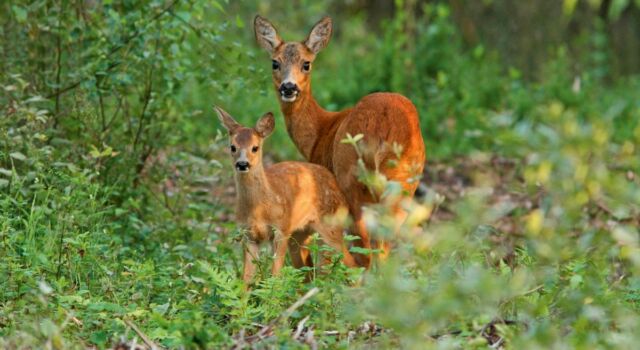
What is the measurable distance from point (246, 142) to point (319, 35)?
1879 millimetres

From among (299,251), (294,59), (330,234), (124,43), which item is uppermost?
(124,43)

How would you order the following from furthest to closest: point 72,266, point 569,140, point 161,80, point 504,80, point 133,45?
1. point 504,80
2. point 161,80
3. point 133,45
4. point 72,266
5. point 569,140

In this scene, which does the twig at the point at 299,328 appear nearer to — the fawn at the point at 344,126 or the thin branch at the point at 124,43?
the fawn at the point at 344,126

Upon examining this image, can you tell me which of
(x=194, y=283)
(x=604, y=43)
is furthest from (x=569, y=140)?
(x=604, y=43)

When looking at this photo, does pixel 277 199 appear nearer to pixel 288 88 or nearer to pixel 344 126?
pixel 344 126

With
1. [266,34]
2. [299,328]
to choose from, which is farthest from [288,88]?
[299,328]

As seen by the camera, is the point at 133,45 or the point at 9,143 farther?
the point at 133,45

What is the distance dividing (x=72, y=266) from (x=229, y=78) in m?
2.29

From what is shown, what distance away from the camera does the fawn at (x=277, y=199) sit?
6988 millimetres

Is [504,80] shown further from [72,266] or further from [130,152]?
[72,266]

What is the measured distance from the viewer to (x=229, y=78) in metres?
8.16

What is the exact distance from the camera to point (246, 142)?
710 centimetres

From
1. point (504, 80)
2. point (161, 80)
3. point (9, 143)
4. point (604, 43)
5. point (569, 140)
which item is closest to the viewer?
point (569, 140)

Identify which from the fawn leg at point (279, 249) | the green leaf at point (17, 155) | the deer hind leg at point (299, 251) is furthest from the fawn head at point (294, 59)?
the green leaf at point (17, 155)
